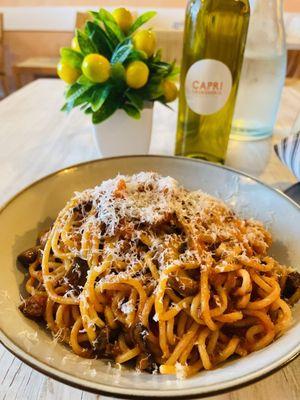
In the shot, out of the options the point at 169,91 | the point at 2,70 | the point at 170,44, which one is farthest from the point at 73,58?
the point at 2,70

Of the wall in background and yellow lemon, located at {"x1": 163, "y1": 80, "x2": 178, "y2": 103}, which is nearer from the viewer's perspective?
yellow lemon, located at {"x1": 163, "y1": 80, "x2": 178, "y2": 103}

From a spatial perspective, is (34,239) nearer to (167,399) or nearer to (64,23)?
(167,399)

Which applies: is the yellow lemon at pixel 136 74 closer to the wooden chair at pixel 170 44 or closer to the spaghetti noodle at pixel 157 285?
the spaghetti noodle at pixel 157 285

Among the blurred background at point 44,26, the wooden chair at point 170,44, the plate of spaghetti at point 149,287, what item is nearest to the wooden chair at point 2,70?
the blurred background at point 44,26

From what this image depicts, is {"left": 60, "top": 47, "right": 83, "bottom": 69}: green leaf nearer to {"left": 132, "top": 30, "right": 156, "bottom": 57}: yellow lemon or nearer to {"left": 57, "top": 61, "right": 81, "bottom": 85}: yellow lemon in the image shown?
{"left": 57, "top": 61, "right": 81, "bottom": 85}: yellow lemon

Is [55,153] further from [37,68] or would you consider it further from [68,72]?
[37,68]

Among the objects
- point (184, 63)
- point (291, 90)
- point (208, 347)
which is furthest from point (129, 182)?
point (291, 90)

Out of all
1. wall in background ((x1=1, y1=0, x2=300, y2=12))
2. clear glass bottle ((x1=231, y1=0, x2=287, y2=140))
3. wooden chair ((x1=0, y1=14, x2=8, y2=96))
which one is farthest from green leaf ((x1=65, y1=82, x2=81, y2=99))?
wall in background ((x1=1, y1=0, x2=300, y2=12))
